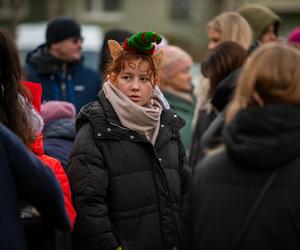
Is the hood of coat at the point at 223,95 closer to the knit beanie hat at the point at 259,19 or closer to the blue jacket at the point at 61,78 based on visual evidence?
the blue jacket at the point at 61,78

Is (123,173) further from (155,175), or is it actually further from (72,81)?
(72,81)

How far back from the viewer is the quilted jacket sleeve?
14.5 ft

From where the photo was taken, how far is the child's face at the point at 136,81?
15.5ft

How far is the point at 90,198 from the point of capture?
14.5 ft

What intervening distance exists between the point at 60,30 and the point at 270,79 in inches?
181

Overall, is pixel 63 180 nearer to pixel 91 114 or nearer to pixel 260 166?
pixel 91 114

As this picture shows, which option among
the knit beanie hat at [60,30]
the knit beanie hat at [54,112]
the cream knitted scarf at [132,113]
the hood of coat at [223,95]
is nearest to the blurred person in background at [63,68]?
the knit beanie hat at [60,30]

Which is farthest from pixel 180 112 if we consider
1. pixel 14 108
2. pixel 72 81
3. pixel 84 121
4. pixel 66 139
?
pixel 14 108

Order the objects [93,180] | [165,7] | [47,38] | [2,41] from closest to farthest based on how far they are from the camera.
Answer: [2,41]
[93,180]
[47,38]
[165,7]

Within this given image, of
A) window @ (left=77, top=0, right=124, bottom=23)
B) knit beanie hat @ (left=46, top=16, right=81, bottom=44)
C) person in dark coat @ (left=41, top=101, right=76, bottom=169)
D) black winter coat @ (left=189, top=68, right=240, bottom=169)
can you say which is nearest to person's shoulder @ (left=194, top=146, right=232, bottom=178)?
black winter coat @ (left=189, top=68, right=240, bottom=169)

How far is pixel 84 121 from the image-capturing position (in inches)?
183

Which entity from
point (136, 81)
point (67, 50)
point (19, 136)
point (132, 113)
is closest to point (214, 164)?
point (19, 136)

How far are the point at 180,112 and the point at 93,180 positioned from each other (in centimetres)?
287

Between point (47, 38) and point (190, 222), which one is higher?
point (190, 222)
